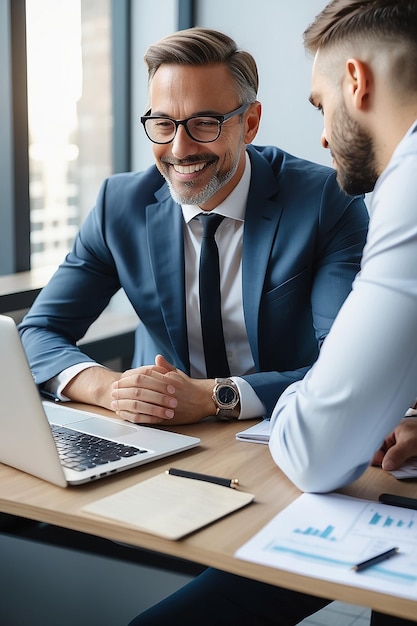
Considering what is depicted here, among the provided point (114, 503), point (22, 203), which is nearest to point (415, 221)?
point (114, 503)

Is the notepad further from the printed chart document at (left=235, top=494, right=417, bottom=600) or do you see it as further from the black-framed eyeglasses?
the black-framed eyeglasses

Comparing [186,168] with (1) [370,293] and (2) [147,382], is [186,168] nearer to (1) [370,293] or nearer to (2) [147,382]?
(2) [147,382]

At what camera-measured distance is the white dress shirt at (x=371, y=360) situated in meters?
1.17

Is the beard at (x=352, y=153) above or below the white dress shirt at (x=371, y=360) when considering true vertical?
above

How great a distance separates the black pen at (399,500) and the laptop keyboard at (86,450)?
0.42m

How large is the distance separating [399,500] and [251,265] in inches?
37.3

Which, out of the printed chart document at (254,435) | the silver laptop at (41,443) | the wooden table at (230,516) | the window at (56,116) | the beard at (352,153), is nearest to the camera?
the wooden table at (230,516)

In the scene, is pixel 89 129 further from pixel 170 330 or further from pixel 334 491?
pixel 334 491

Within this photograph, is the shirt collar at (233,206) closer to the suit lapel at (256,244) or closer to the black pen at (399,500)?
the suit lapel at (256,244)

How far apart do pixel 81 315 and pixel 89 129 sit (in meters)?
1.65

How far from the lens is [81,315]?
221 cm

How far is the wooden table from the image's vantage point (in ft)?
3.35

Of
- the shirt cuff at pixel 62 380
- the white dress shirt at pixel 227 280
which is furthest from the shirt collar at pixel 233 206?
the shirt cuff at pixel 62 380

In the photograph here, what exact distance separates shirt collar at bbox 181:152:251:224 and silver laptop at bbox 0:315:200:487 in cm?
79
